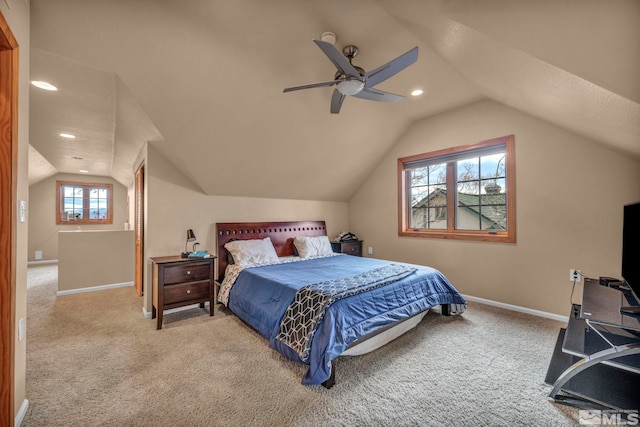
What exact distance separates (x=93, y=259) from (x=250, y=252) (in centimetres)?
303

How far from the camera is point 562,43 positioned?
58.5 inches

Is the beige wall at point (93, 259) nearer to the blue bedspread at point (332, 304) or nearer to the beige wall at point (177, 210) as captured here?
the beige wall at point (177, 210)

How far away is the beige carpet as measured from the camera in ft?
5.38

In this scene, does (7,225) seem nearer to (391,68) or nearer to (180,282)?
(180,282)

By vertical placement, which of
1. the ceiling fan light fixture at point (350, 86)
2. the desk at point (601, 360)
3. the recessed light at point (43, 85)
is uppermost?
the recessed light at point (43, 85)

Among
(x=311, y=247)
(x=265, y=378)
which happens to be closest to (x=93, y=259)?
(x=311, y=247)

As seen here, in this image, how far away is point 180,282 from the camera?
9.95ft

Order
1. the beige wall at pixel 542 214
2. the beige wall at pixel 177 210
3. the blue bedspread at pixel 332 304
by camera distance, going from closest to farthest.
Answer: the blue bedspread at pixel 332 304 → the beige wall at pixel 542 214 → the beige wall at pixel 177 210

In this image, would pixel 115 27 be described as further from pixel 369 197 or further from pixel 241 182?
pixel 369 197

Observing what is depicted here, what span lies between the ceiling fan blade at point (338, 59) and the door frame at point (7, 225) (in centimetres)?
174

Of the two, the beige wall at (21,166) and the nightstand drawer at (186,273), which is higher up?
the beige wall at (21,166)

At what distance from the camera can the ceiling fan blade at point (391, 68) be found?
6.63 feet

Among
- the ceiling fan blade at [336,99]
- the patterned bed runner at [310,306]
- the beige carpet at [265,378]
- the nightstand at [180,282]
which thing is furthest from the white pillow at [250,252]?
the ceiling fan blade at [336,99]

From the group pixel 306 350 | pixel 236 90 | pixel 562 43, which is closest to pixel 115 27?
pixel 236 90
